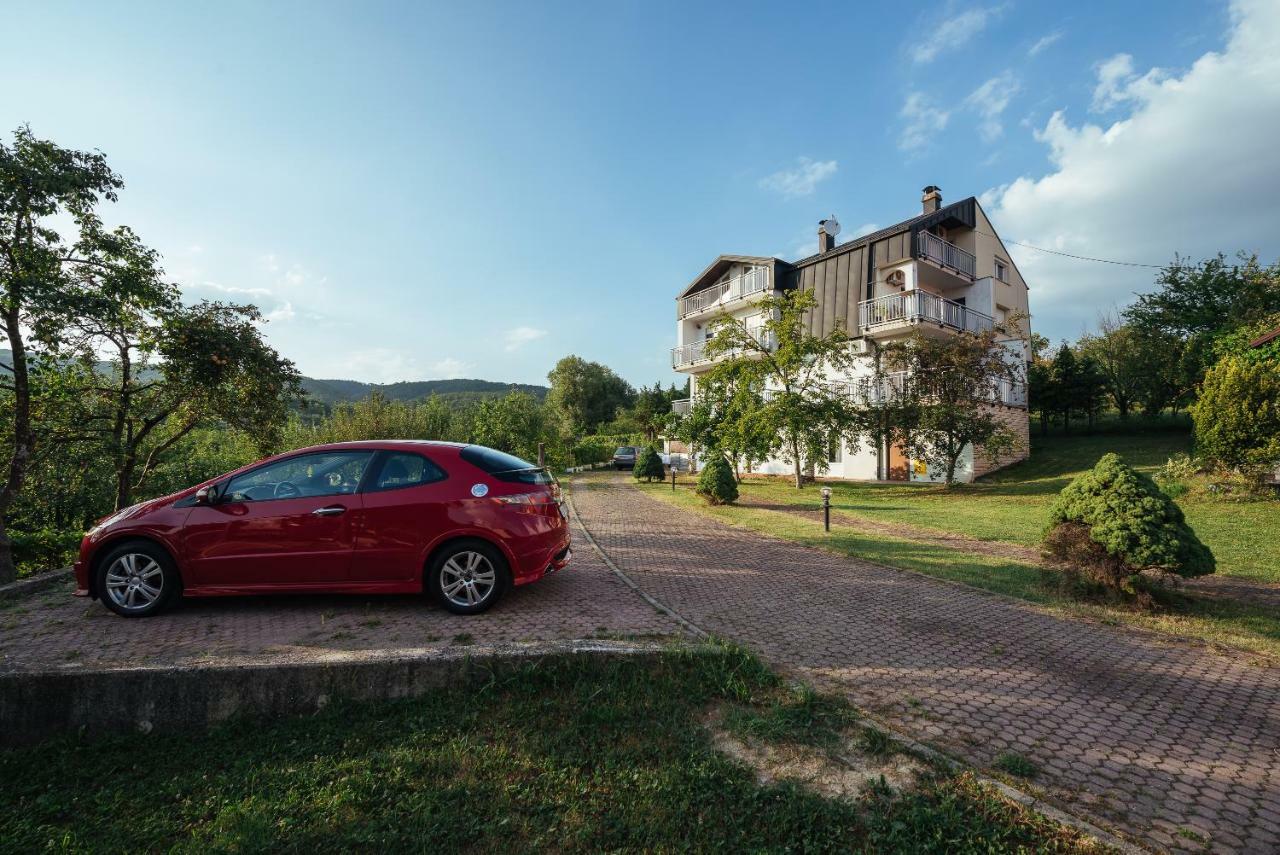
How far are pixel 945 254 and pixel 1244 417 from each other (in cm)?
1245

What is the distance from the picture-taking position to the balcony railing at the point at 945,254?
21.4 meters

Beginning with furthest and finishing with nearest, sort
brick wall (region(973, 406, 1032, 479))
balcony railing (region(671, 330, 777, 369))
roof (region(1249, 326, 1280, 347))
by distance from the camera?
balcony railing (region(671, 330, 777, 369))
brick wall (region(973, 406, 1032, 479))
roof (region(1249, 326, 1280, 347))

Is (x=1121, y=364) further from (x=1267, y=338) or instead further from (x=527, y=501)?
(x=527, y=501)

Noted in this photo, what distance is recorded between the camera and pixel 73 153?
7.14 meters

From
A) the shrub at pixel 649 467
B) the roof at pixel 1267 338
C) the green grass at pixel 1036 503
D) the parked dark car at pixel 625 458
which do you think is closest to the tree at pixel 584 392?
the parked dark car at pixel 625 458

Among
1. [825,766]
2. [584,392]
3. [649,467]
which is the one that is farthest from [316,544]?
[584,392]

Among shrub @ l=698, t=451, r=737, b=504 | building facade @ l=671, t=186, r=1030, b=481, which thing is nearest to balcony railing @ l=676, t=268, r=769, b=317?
building facade @ l=671, t=186, r=1030, b=481

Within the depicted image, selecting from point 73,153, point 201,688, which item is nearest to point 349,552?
point 201,688

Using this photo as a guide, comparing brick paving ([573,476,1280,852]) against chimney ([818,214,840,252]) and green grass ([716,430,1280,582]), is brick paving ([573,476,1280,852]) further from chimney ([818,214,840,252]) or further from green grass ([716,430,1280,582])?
chimney ([818,214,840,252])

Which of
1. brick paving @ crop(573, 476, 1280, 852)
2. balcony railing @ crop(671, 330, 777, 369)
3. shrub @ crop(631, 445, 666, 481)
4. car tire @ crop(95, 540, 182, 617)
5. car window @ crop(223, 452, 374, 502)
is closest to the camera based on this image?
brick paving @ crop(573, 476, 1280, 852)

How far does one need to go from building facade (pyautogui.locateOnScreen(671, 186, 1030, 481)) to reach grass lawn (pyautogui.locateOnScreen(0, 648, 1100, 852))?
54.2 feet

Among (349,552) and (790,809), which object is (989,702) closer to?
(790,809)

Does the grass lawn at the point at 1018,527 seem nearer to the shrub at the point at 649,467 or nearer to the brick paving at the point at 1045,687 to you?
the brick paving at the point at 1045,687

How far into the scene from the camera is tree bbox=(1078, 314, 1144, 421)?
25.9 metres
